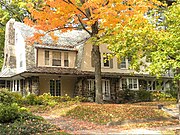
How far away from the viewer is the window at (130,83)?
91.7ft

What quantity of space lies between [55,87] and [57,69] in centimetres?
202

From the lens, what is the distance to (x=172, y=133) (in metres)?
10.2

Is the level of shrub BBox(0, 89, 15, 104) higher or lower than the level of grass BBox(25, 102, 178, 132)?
higher

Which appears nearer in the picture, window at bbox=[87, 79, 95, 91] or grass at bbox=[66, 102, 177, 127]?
grass at bbox=[66, 102, 177, 127]

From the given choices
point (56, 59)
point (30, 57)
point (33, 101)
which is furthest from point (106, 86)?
point (33, 101)

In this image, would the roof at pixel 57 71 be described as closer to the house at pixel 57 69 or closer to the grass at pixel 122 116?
the house at pixel 57 69

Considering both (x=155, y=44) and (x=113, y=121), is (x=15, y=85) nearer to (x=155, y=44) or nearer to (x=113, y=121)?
(x=113, y=121)

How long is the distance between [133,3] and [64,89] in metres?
12.3

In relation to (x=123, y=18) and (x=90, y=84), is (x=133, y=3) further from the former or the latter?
(x=90, y=84)

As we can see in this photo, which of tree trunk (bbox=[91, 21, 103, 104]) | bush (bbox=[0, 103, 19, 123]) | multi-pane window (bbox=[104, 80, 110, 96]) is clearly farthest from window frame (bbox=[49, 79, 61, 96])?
bush (bbox=[0, 103, 19, 123])

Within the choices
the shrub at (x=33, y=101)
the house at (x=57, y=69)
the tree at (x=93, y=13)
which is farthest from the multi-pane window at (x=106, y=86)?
the shrub at (x=33, y=101)

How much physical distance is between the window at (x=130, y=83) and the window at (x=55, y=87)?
7487 mm

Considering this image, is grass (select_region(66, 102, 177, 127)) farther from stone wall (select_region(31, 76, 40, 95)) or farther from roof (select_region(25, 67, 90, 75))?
stone wall (select_region(31, 76, 40, 95))

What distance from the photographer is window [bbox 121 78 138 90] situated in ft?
91.7
